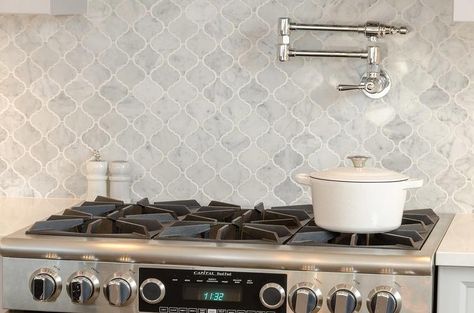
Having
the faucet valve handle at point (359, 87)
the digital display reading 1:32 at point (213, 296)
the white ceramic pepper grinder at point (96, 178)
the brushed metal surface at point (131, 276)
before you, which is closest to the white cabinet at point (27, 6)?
the white ceramic pepper grinder at point (96, 178)

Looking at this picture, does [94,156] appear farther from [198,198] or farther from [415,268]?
[415,268]

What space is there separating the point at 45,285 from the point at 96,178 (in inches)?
30.5

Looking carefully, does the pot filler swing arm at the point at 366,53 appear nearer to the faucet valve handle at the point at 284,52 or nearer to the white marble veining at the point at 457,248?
the faucet valve handle at the point at 284,52

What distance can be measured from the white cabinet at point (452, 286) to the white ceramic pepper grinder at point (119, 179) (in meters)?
1.18

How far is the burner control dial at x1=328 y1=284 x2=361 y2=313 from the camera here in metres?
2.38

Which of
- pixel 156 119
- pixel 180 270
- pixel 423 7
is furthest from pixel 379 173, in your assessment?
pixel 156 119

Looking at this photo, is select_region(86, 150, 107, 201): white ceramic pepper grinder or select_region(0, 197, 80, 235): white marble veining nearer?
select_region(0, 197, 80, 235): white marble veining

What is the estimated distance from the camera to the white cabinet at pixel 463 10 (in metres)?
2.71

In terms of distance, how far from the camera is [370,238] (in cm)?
263

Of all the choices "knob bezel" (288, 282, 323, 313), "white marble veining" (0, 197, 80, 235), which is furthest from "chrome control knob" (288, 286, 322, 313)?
"white marble veining" (0, 197, 80, 235)

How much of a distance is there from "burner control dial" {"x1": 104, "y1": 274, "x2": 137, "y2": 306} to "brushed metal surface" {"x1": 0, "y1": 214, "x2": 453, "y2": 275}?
46mm

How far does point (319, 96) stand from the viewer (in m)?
3.19

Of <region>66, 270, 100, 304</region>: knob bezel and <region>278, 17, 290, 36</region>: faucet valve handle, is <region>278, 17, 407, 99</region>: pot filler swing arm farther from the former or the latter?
<region>66, 270, 100, 304</region>: knob bezel

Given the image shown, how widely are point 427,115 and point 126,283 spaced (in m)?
1.17
